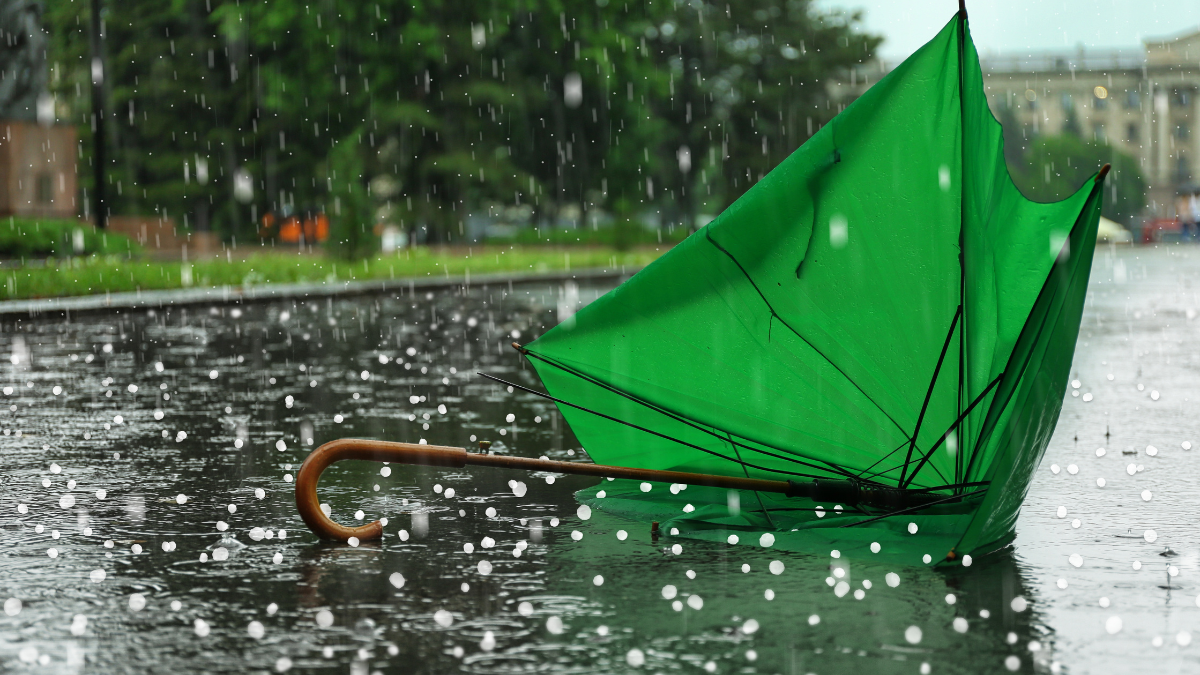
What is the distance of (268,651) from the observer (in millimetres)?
4586

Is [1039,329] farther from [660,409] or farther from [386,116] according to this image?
[386,116]

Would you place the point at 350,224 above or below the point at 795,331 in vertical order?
above

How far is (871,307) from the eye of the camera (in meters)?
6.35

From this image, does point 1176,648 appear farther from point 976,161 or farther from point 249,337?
point 249,337

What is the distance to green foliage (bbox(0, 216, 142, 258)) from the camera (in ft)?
95.1

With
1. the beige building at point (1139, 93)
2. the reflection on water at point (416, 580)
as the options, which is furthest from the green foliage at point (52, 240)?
the beige building at point (1139, 93)

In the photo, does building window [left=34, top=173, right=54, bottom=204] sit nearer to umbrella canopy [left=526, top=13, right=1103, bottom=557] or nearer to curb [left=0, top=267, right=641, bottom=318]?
curb [left=0, top=267, right=641, bottom=318]

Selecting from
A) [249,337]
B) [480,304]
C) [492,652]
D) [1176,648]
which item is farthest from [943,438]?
[480,304]

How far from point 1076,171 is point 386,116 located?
79.1m

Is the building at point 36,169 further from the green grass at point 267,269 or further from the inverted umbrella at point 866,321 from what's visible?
the inverted umbrella at point 866,321

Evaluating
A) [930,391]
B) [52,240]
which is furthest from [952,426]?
[52,240]

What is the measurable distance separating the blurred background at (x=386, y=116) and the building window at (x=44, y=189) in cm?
6

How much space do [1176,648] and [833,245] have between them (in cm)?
231

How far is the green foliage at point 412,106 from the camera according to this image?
45688 mm
